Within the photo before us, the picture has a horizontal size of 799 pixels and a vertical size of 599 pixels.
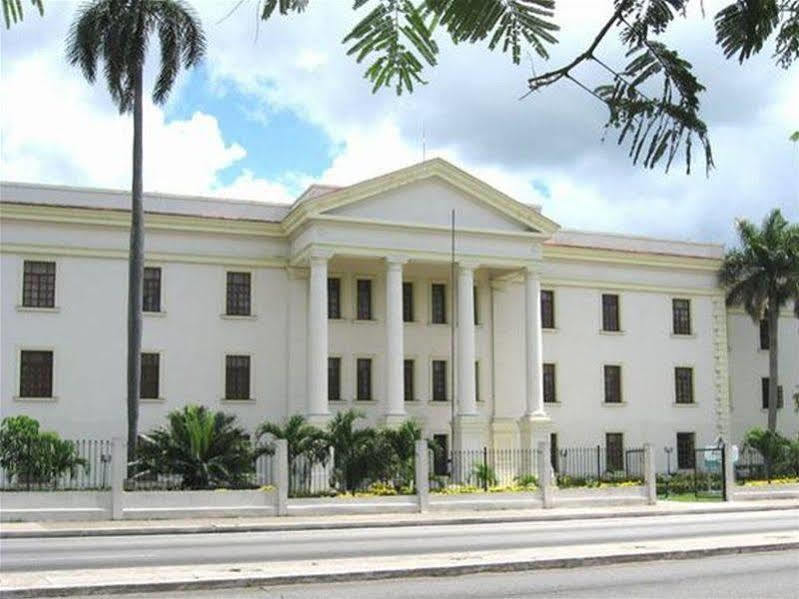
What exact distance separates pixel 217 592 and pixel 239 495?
16688mm

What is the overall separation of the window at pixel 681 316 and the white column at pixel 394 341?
44.5 ft

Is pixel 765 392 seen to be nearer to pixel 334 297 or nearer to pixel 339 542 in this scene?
pixel 334 297

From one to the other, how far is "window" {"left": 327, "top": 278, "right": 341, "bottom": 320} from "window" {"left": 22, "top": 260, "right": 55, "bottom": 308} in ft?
31.4

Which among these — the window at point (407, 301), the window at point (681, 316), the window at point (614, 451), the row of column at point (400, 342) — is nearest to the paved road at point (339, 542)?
the row of column at point (400, 342)

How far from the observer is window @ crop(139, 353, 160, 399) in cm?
3806

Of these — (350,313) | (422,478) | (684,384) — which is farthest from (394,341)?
(684,384)

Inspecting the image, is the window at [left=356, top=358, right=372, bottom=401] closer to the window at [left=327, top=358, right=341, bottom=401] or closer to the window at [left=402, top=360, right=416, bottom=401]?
the window at [left=327, top=358, right=341, bottom=401]

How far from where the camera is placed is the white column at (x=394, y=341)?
38.4 metres

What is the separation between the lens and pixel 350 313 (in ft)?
134

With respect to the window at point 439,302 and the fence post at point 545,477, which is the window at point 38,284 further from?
→ the fence post at point 545,477

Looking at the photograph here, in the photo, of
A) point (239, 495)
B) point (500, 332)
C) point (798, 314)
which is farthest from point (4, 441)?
point (798, 314)

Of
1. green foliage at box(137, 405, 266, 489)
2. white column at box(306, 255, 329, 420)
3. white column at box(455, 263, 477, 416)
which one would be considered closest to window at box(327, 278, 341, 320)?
white column at box(306, 255, 329, 420)

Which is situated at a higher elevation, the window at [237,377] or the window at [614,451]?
the window at [237,377]

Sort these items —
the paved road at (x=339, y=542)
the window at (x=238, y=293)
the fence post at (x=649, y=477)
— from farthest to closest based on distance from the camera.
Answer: the window at (x=238, y=293)
the fence post at (x=649, y=477)
the paved road at (x=339, y=542)
